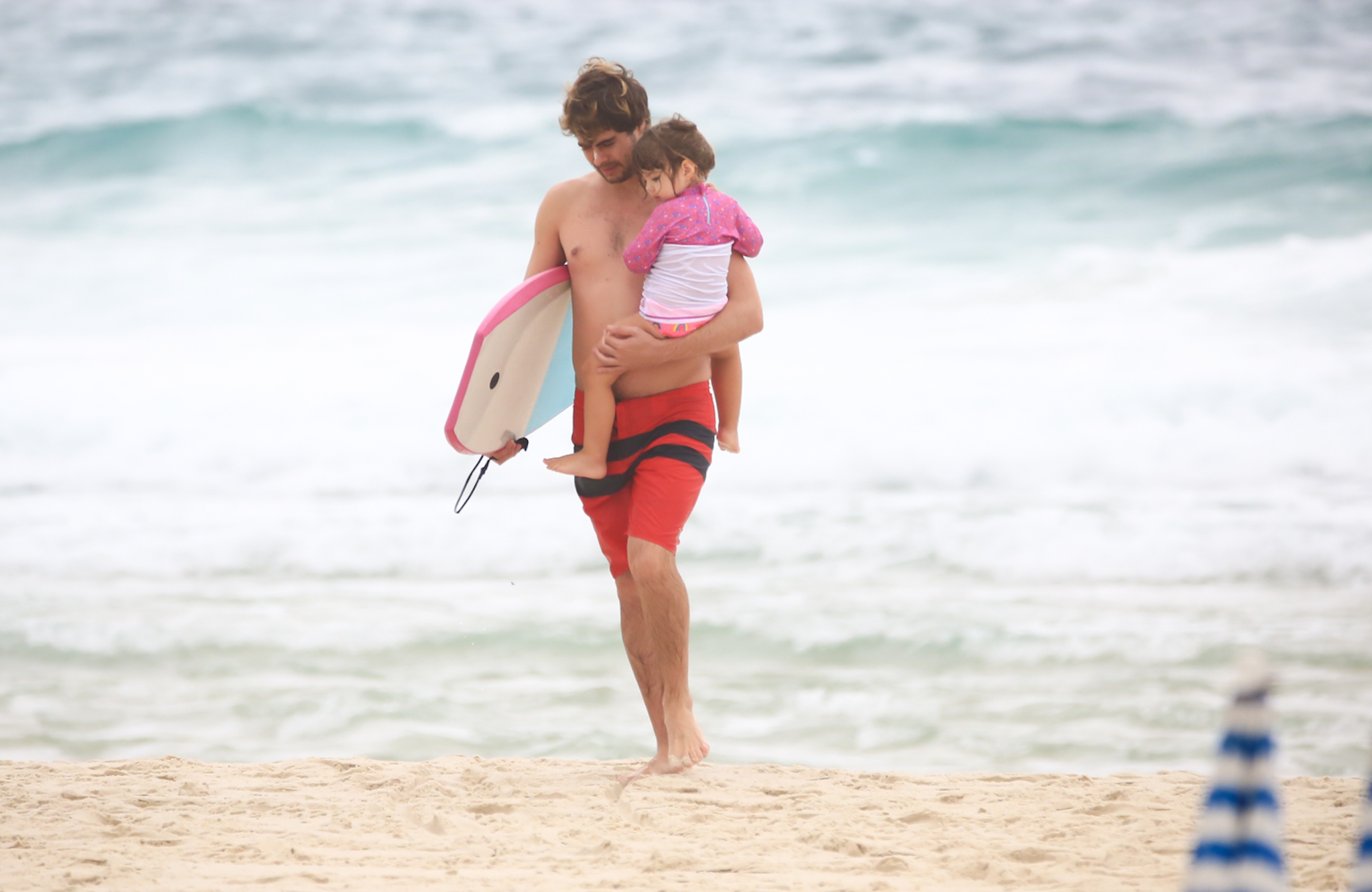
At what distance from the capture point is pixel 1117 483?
904cm

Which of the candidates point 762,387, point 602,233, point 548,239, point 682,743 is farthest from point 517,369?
point 762,387

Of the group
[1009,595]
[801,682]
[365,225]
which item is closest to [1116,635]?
[1009,595]

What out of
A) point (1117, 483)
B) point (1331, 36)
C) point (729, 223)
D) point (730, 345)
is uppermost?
point (1331, 36)

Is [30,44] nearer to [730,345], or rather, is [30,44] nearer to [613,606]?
[613,606]

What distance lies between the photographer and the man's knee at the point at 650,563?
11.7 feet

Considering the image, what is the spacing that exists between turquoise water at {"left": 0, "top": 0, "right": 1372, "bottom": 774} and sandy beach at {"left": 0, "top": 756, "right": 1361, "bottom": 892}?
0.75 meters

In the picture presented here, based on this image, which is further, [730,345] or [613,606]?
[613,606]

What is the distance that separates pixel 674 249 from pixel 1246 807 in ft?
8.24

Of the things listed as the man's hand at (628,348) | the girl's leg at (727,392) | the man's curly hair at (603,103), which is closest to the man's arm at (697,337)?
the man's hand at (628,348)

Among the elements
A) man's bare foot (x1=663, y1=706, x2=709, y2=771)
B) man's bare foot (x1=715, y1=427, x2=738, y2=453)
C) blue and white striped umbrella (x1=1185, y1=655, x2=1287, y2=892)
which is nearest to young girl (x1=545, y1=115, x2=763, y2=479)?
man's bare foot (x1=715, y1=427, x2=738, y2=453)

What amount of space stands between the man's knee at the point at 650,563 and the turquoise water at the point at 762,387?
1.30 meters

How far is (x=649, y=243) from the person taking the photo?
353cm

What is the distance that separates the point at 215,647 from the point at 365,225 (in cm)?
1172

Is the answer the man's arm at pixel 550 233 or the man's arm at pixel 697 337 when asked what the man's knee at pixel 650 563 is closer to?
the man's arm at pixel 697 337
